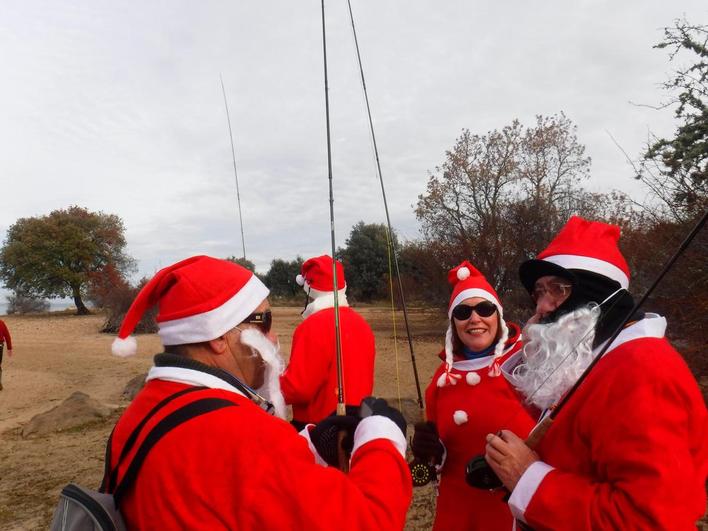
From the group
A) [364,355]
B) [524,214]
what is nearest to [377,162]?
[364,355]

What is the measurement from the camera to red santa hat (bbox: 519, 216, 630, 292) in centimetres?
194

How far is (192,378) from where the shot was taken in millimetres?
1569

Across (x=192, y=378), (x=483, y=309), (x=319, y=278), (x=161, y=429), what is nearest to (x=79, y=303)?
(x=319, y=278)

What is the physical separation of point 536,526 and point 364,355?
83.9 inches

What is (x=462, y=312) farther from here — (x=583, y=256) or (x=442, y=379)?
(x=583, y=256)

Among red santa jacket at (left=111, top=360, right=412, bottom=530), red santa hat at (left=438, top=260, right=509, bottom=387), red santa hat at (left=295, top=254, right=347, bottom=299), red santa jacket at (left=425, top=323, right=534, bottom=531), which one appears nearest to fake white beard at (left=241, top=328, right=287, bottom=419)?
red santa jacket at (left=111, top=360, right=412, bottom=530)

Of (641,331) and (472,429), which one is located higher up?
(641,331)

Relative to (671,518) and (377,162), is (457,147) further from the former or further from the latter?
(671,518)

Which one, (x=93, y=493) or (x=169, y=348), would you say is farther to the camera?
(x=169, y=348)

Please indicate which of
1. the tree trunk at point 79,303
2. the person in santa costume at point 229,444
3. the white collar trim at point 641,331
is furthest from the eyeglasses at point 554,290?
the tree trunk at point 79,303

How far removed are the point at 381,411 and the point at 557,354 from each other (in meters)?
0.70

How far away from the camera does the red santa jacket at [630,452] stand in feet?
4.52

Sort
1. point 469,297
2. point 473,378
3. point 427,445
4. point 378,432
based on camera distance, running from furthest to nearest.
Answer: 1. point 469,297
2. point 473,378
3. point 427,445
4. point 378,432

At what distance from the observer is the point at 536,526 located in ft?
5.37
